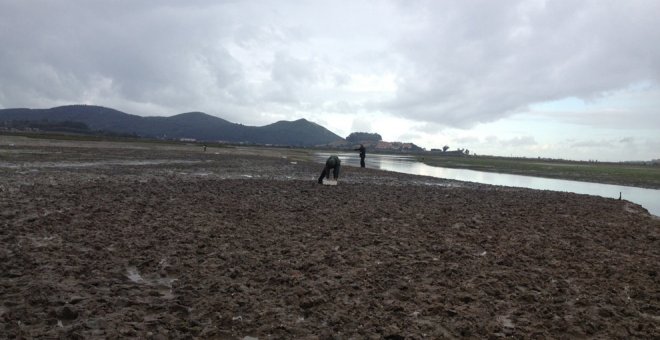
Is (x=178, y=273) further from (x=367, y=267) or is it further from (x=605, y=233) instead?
(x=605, y=233)

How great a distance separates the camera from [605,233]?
1288 cm

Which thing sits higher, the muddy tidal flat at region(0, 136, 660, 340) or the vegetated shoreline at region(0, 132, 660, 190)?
the vegetated shoreline at region(0, 132, 660, 190)

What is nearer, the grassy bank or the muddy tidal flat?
the muddy tidal flat

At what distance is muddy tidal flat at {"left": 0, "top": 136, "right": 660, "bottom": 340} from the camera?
5.49m

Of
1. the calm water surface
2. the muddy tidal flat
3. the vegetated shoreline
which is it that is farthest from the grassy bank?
the muddy tidal flat

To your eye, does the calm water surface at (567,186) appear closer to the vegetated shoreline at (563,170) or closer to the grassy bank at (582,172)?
the vegetated shoreline at (563,170)

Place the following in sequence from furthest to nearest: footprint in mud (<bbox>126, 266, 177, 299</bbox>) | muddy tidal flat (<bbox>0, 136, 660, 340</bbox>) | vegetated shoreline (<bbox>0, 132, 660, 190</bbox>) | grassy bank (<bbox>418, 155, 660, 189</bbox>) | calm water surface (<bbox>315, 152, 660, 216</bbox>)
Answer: vegetated shoreline (<bbox>0, 132, 660, 190</bbox>), grassy bank (<bbox>418, 155, 660, 189</bbox>), calm water surface (<bbox>315, 152, 660, 216</bbox>), footprint in mud (<bbox>126, 266, 177, 299</bbox>), muddy tidal flat (<bbox>0, 136, 660, 340</bbox>)

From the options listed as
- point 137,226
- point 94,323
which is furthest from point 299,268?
point 137,226

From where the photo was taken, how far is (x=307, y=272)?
25.5 feet

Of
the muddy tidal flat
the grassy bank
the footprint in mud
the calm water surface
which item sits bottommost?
the calm water surface

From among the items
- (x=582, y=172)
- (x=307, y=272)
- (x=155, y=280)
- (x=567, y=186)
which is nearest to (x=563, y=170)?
(x=582, y=172)

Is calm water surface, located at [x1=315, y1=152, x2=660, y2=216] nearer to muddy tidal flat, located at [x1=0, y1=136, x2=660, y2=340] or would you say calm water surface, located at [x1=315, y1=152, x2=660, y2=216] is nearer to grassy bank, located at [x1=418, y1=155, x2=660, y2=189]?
grassy bank, located at [x1=418, y1=155, x2=660, y2=189]

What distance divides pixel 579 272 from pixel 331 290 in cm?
515

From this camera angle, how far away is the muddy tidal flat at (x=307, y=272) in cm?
549
